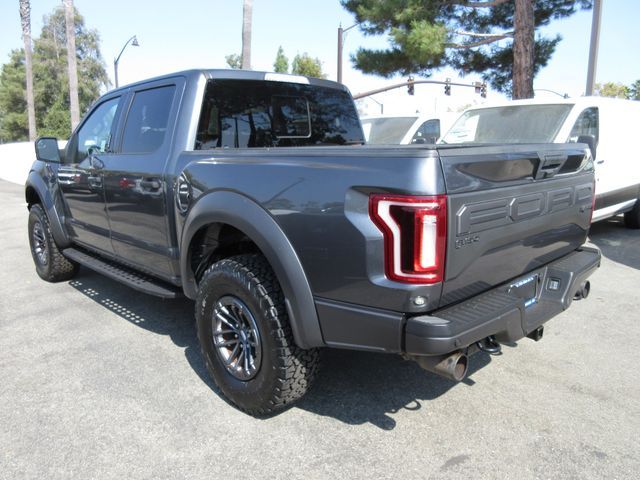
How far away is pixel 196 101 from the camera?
10.7 ft

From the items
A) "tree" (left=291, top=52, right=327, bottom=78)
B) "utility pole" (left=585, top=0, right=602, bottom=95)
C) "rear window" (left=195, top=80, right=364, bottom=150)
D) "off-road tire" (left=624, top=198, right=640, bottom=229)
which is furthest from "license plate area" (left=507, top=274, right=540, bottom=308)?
"tree" (left=291, top=52, right=327, bottom=78)

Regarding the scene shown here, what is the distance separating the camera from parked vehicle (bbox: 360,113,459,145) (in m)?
9.95

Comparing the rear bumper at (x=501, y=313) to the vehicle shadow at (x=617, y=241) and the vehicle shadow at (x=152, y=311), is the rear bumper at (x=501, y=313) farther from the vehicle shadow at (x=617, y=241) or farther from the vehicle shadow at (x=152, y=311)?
the vehicle shadow at (x=617, y=241)

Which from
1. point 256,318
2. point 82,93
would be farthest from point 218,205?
point 82,93

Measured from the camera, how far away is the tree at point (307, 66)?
156ft

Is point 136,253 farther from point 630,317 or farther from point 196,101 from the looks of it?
point 630,317

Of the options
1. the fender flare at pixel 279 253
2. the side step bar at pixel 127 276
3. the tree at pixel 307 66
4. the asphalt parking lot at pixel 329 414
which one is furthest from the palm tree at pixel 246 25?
the tree at pixel 307 66

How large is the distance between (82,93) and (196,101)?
5237 cm

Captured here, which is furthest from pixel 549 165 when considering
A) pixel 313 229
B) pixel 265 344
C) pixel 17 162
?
pixel 17 162

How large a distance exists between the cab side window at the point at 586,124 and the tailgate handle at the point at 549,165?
407 cm

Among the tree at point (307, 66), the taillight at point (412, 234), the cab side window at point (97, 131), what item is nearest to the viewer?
the taillight at point (412, 234)

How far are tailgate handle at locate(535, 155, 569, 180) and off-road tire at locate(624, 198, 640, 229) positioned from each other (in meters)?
6.19

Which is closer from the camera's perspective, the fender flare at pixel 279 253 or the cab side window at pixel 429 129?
the fender flare at pixel 279 253

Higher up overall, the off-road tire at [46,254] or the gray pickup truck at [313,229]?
the gray pickup truck at [313,229]
